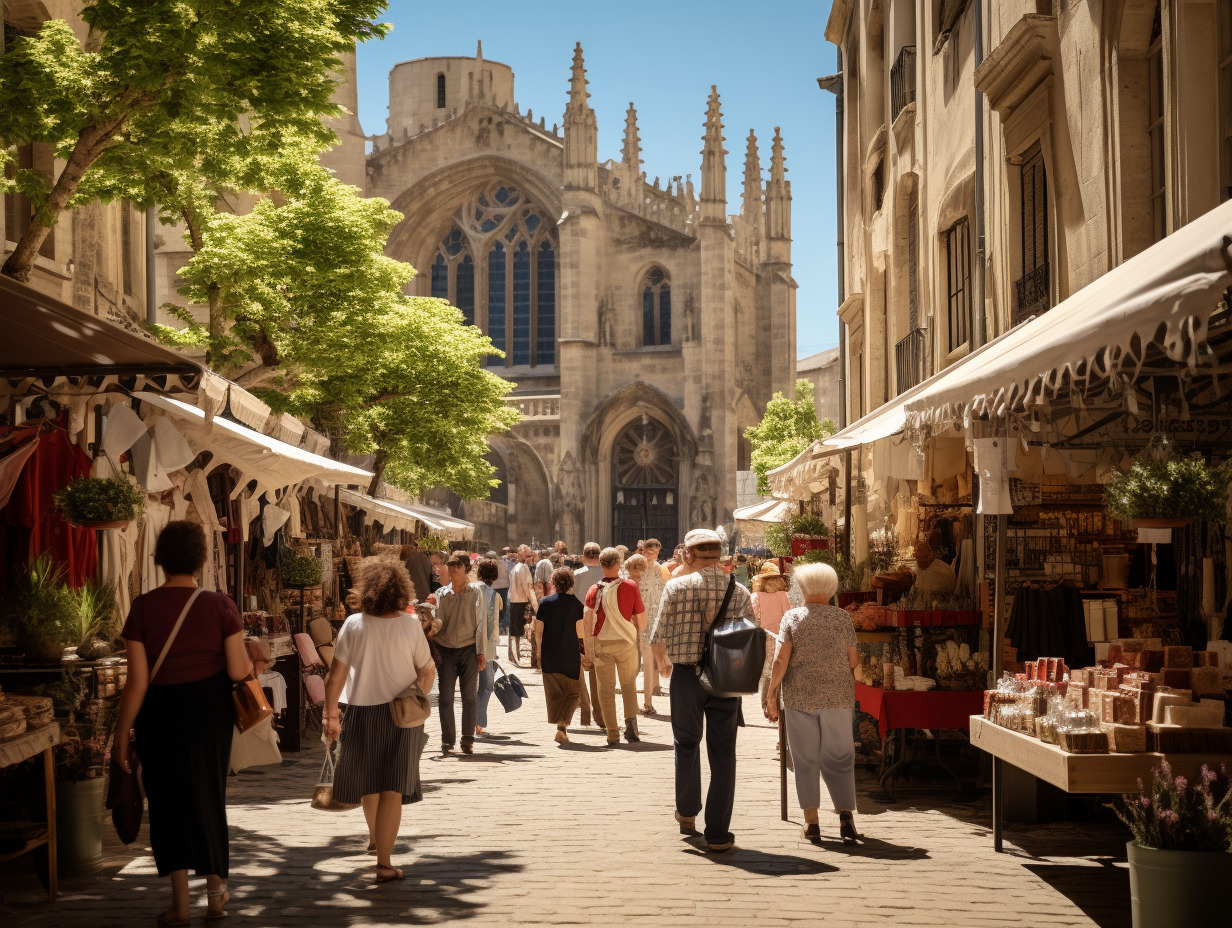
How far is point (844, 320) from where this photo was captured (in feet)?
71.8

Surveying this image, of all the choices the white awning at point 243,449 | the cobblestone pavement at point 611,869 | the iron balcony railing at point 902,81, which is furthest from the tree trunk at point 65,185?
the iron balcony railing at point 902,81

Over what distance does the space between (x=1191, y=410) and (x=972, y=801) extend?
292 centimetres

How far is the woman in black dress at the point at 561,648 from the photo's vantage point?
41.3ft

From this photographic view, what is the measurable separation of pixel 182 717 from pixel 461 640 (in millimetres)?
5842

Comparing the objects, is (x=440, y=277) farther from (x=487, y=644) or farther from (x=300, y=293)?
(x=487, y=644)

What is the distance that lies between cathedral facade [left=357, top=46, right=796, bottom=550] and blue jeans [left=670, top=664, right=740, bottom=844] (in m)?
36.4

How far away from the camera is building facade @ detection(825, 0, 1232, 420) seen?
26.6 feet

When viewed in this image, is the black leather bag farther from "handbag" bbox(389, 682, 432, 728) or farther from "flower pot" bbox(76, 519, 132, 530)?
"flower pot" bbox(76, 519, 132, 530)

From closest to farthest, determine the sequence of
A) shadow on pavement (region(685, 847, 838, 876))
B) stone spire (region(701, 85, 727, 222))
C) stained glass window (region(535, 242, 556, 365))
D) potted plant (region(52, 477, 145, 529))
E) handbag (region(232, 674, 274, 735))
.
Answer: handbag (region(232, 674, 274, 735)) → shadow on pavement (region(685, 847, 838, 876)) → potted plant (region(52, 477, 145, 529)) → stone spire (region(701, 85, 727, 222)) → stained glass window (region(535, 242, 556, 365))

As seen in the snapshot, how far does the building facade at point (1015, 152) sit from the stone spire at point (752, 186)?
29593 mm

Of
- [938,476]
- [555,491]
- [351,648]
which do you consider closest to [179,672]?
[351,648]

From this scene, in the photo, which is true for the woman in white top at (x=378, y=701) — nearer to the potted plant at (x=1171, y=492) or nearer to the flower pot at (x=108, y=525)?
the flower pot at (x=108, y=525)

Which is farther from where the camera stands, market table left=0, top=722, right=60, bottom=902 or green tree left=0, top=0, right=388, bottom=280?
green tree left=0, top=0, right=388, bottom=280

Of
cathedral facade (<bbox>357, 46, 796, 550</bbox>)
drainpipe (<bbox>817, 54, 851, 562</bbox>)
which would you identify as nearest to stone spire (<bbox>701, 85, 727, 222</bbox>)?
cathedral facade (<bbox>357, 46, 796, 550</bbox>)
